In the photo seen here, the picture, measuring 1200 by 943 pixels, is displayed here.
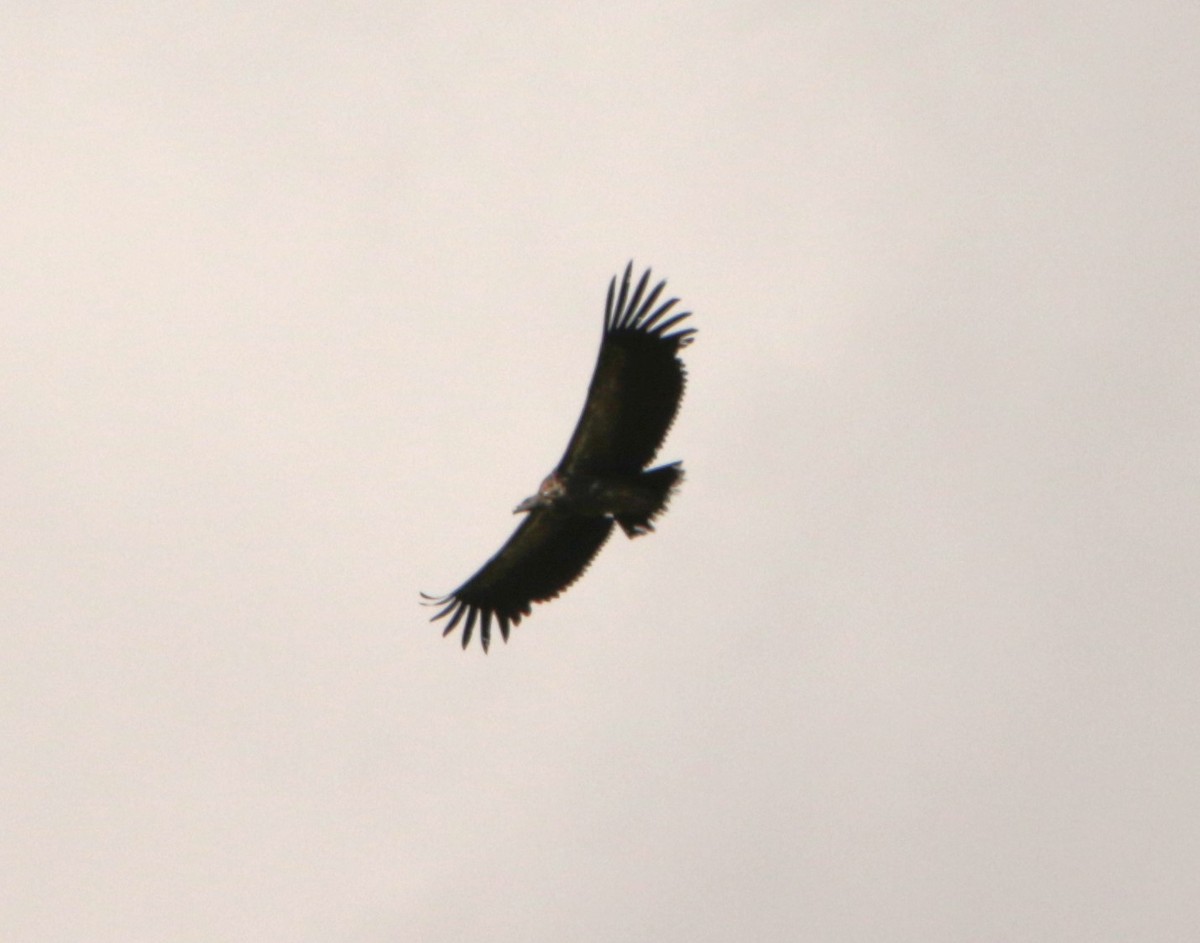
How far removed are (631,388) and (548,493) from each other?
2.17 metres

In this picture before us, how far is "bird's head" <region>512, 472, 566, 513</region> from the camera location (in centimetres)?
2819

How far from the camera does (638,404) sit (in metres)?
27.4

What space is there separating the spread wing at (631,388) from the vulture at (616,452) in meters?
0.01

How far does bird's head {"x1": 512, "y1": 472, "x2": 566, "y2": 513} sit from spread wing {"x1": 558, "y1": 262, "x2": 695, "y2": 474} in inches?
16.7

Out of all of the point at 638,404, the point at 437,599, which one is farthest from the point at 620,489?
the point at 437,599

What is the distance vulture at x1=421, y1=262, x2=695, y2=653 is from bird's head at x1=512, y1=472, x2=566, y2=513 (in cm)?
1

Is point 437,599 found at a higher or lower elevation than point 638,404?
lower

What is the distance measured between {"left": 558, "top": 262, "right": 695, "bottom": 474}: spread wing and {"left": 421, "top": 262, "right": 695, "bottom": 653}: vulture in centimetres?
1

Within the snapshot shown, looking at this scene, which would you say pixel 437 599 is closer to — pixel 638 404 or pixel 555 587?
pixel 555 587

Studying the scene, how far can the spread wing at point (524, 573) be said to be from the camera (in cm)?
2961

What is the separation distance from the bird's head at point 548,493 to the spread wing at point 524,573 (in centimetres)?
87

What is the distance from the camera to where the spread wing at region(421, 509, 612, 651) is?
97.1 ft

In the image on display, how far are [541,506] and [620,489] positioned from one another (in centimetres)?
139

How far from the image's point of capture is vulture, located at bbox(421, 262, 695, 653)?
89.1 ft
